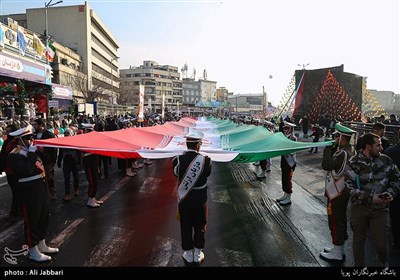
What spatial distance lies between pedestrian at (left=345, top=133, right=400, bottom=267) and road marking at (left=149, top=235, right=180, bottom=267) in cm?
262

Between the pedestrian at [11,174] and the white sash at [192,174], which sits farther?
the pedestrian at [11,174]

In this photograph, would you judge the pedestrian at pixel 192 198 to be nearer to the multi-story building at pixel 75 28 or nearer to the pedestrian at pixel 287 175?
the pedestrian at pixel 287 175

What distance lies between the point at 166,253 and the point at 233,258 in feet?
3.52

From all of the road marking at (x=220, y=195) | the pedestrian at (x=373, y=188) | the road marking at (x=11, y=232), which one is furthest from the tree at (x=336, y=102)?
the road marking at (x=11, y=232)

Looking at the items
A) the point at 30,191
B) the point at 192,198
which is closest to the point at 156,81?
the point at 30,191

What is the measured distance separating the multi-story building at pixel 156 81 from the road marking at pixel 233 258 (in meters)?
98.0

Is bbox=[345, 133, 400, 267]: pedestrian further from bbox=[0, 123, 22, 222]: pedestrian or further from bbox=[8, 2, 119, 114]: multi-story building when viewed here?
bbox=[8, 2, 119, 114]: multi-story building

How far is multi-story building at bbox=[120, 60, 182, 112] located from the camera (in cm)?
10699

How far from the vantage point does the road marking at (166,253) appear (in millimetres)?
4531

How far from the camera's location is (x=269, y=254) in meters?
4.82

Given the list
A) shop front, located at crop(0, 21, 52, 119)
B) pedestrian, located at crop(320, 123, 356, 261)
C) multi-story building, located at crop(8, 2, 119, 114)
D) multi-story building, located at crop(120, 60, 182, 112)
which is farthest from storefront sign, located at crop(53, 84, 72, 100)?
multi-story building, located at crop(120, 60, 182, 112)
